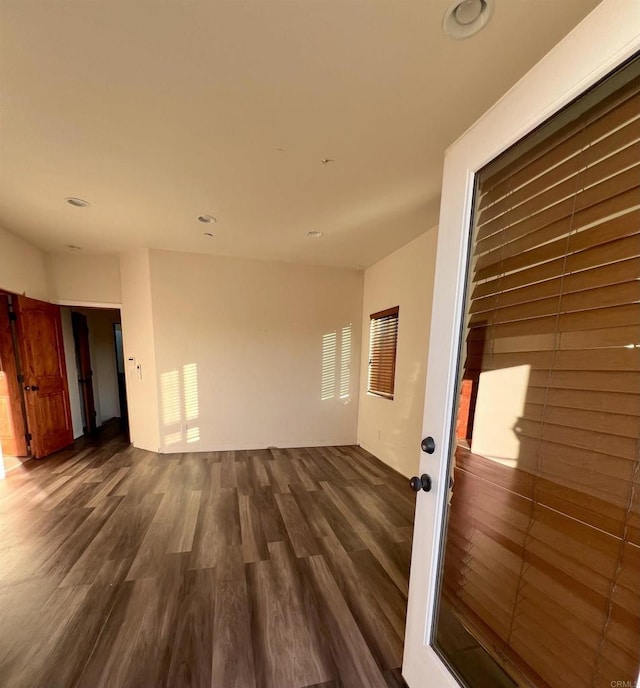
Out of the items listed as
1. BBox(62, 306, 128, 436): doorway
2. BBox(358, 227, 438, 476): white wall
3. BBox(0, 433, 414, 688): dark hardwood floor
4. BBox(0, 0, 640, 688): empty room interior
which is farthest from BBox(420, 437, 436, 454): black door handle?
BBox(62, 306, 128, 436): doorway

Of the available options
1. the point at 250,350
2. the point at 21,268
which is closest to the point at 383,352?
the point at 250,350

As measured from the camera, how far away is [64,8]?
104 centimetres

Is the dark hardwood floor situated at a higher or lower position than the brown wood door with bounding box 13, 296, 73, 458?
lower

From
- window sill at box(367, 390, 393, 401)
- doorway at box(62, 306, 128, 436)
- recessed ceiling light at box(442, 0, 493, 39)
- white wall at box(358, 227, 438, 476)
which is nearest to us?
recessed ceiling light at box(442, 0, 493, 39)

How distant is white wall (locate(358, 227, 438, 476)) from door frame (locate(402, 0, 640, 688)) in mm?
1889

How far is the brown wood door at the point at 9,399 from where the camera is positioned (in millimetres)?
3367

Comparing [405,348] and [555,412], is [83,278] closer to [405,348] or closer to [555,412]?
[405,348]

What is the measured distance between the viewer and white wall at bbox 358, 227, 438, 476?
115 inches

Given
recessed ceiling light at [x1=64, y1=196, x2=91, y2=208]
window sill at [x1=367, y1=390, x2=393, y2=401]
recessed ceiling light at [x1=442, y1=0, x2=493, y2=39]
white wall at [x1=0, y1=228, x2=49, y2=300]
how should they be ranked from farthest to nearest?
window sill at [x1=367, y1=390, x2=393, y2=401] → white wall at [x1=0, y1=228, x2=49, y2=300] → recessed ceiling light at [x1=64, y1=196, x2=91, y2=208] → recessed ceiling light at [x1=442, y1=0, x2=493, y2=39]

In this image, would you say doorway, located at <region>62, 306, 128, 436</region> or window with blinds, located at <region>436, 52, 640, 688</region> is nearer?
window with blinds, located at <region>436, 52, 640, 688</region>

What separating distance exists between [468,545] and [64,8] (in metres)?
2.57

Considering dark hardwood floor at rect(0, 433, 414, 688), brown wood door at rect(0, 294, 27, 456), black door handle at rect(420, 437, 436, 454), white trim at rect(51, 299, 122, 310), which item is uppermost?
white trim at rect(51, 299, 122, 310)

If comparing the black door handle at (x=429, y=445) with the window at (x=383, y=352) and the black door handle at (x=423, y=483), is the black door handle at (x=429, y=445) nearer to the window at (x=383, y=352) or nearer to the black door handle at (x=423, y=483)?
the black door handle at (x=423, y=483)

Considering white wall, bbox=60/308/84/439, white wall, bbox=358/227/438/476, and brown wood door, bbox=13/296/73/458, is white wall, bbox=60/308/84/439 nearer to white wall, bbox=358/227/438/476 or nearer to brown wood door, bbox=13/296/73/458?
brown wood door, bbox=13/296/73/458
